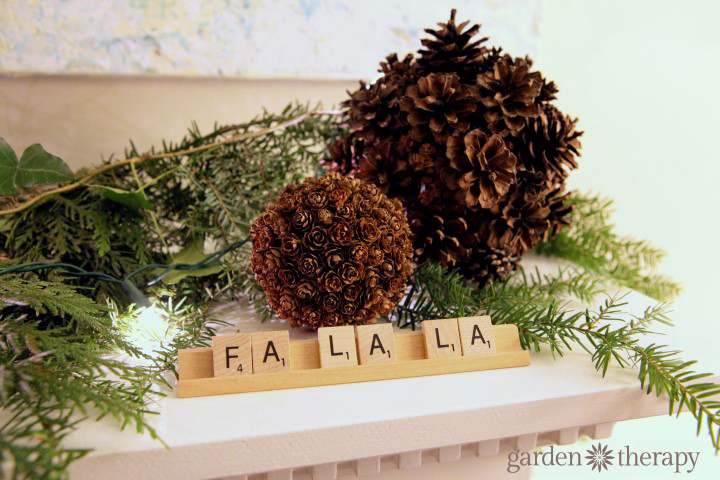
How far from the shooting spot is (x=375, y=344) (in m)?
0.51

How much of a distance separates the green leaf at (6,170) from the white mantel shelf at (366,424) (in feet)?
1.19

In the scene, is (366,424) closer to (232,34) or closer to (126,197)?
(126,197)

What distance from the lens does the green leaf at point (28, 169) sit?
651 millimetres

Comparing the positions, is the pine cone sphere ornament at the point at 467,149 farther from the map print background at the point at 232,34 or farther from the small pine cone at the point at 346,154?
the map print background at the point at 232,34

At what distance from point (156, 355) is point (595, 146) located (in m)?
0.94

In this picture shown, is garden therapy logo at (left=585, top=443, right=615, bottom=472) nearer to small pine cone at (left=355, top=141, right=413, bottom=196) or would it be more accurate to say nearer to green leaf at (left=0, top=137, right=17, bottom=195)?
small pine cone at (left=355, top=141, right=413, bottom=196)

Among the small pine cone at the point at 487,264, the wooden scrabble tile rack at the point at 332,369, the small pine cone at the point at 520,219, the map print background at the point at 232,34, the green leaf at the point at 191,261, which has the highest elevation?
the map print background at the point at 232,34

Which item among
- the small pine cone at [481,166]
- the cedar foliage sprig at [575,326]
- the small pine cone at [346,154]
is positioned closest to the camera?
the cedar foliage sprig at [575,326]

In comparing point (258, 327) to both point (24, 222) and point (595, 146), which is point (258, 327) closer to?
point (24, 222)

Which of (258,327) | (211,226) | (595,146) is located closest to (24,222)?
(211,226)

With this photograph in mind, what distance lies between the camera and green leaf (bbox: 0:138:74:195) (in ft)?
2.14

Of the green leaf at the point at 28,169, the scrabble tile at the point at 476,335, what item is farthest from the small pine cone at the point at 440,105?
the green leaf at the point at 28,169

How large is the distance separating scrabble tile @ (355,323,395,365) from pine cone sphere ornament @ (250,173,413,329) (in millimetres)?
28

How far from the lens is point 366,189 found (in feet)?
1.82
